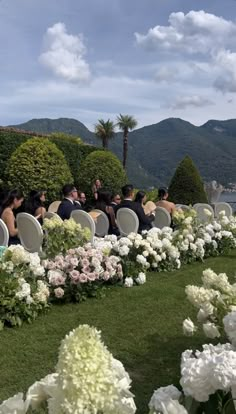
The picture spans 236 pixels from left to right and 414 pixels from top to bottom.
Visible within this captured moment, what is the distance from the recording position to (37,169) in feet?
48.0

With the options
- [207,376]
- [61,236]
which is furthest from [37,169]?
[207,376]

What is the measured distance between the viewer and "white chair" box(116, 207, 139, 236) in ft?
26.5

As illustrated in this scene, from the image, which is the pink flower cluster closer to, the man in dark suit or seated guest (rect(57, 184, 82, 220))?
seated guest (rect(57, 184, 82, 220))

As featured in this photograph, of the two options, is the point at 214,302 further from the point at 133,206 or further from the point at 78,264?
the point at 133,206

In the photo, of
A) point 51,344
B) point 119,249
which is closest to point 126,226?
point 119,249

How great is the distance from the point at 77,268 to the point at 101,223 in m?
3.45

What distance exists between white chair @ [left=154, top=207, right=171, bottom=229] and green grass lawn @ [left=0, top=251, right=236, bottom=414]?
3.29 meters

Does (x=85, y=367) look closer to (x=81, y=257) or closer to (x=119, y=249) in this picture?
(x=81, y=257)

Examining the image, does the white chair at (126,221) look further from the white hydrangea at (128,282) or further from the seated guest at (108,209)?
the white hydrangea at (128,282)

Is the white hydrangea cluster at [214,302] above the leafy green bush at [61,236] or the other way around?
above

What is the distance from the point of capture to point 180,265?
25.5ft

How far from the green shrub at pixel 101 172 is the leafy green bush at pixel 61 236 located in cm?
1163

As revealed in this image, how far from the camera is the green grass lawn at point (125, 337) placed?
3539mm

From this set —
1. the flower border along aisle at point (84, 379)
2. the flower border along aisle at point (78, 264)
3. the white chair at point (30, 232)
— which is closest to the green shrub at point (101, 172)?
the flower border along aisle at point (78, 264)
